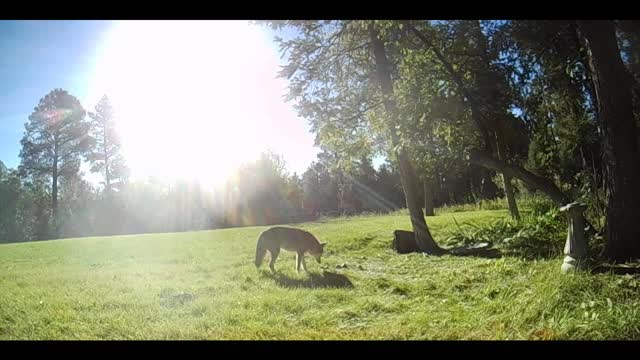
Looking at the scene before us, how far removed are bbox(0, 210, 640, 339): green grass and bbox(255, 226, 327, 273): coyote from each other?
0.89 feet

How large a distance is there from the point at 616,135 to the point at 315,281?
4.29m

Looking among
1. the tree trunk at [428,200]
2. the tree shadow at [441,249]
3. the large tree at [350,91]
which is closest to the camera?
the tree shadow at [441,249]

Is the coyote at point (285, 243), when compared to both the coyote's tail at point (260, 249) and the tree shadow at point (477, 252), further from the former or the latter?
the tree shadow at point (477, 252)

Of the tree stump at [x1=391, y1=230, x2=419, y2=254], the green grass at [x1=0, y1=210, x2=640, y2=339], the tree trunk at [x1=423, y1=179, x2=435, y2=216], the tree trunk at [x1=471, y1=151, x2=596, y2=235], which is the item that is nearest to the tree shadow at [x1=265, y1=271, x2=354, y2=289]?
the green grass at [x1=0, y1=210, x2=640, y2=339]

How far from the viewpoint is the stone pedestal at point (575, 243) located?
4.45m

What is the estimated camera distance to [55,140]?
18.1 ft

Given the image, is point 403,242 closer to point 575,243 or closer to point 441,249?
point 441,249

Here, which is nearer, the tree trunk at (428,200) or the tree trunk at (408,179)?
the tree trunk at (408,179)

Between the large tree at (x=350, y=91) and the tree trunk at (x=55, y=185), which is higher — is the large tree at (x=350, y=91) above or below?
above

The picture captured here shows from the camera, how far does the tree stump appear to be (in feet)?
26.8

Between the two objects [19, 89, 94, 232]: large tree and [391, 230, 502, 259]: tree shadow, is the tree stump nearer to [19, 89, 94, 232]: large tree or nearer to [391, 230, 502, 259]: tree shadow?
[391, 230, 502, 259]: tree shadow

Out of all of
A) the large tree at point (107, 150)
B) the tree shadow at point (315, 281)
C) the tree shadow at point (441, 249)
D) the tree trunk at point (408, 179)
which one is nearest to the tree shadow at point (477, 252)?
the tree shadow at point (441, 249)

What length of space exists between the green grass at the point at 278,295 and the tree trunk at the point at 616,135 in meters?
0.89
